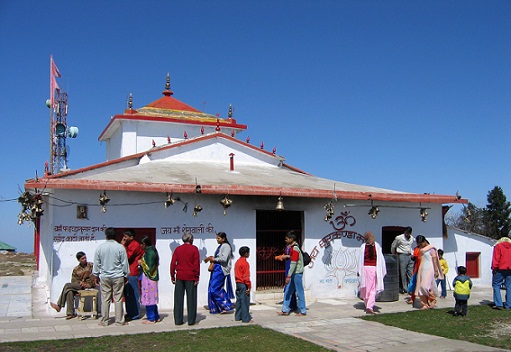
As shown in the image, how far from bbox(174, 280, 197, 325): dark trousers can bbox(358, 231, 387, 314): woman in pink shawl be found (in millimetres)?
3592

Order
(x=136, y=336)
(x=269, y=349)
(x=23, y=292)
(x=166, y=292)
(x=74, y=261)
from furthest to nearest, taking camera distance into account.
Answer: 1. (x=23, y=292)
2. (x=166, y=292)
3. (x=74, y=261)
4. (x=136, y=336)
5. (x=269, y=349)

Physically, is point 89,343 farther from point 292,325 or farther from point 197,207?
point 197,207

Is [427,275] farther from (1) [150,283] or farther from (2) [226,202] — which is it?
(1) [150,283]

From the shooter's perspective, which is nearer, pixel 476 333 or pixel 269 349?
pixel 269 349

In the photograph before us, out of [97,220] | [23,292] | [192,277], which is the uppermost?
[97,220]

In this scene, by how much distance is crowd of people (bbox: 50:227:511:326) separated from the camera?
30.8 ft

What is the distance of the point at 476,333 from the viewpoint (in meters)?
8.69

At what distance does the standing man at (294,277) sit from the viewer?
10336 millimetres

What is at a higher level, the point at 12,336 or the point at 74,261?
the point at 74,261

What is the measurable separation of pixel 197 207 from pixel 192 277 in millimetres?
2232

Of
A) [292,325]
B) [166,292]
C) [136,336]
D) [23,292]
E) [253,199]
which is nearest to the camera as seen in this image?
[136,336]

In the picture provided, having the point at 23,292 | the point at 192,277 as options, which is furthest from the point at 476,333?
the point at 23,292

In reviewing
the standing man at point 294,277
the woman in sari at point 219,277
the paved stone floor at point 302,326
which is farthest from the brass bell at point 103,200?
the standing man at point 294,277

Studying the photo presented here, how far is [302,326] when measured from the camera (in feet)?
30.8
